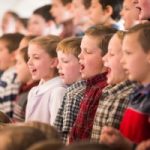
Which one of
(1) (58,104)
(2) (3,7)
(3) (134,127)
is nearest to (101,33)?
(1) (58,104)

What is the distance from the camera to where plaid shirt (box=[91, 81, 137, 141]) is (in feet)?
10.4

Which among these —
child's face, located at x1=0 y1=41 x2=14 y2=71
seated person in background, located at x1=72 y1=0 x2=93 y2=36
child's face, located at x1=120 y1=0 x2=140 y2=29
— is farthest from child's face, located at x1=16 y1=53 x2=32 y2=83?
child's face, located at x1=120 y1=0 x2=140 y2=29

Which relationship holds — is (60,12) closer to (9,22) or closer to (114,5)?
(114,5)

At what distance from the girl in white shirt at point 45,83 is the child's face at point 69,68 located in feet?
0.26

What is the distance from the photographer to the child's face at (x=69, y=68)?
4125 mm

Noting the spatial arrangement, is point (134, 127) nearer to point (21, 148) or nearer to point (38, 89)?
point (21, 148)

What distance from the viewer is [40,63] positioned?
14.7 feet

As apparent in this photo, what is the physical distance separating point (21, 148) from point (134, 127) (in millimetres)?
683

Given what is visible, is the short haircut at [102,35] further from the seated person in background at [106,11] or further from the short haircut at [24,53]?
the short haircut at [24,53]

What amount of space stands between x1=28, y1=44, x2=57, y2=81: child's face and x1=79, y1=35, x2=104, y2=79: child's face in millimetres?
682

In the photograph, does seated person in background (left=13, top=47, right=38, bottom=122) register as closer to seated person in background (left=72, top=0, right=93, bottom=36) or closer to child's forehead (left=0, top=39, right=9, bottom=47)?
seated person in background (left=72, top=0, right=93, bottom=36)

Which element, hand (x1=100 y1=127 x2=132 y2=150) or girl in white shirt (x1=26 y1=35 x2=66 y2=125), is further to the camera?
girl in white shirt (x1=26 y1=35 x2=66 y2=125)

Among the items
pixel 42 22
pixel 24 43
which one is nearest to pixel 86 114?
pixel 24 43

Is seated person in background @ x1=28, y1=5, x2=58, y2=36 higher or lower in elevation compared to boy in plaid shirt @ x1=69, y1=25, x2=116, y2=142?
lower
